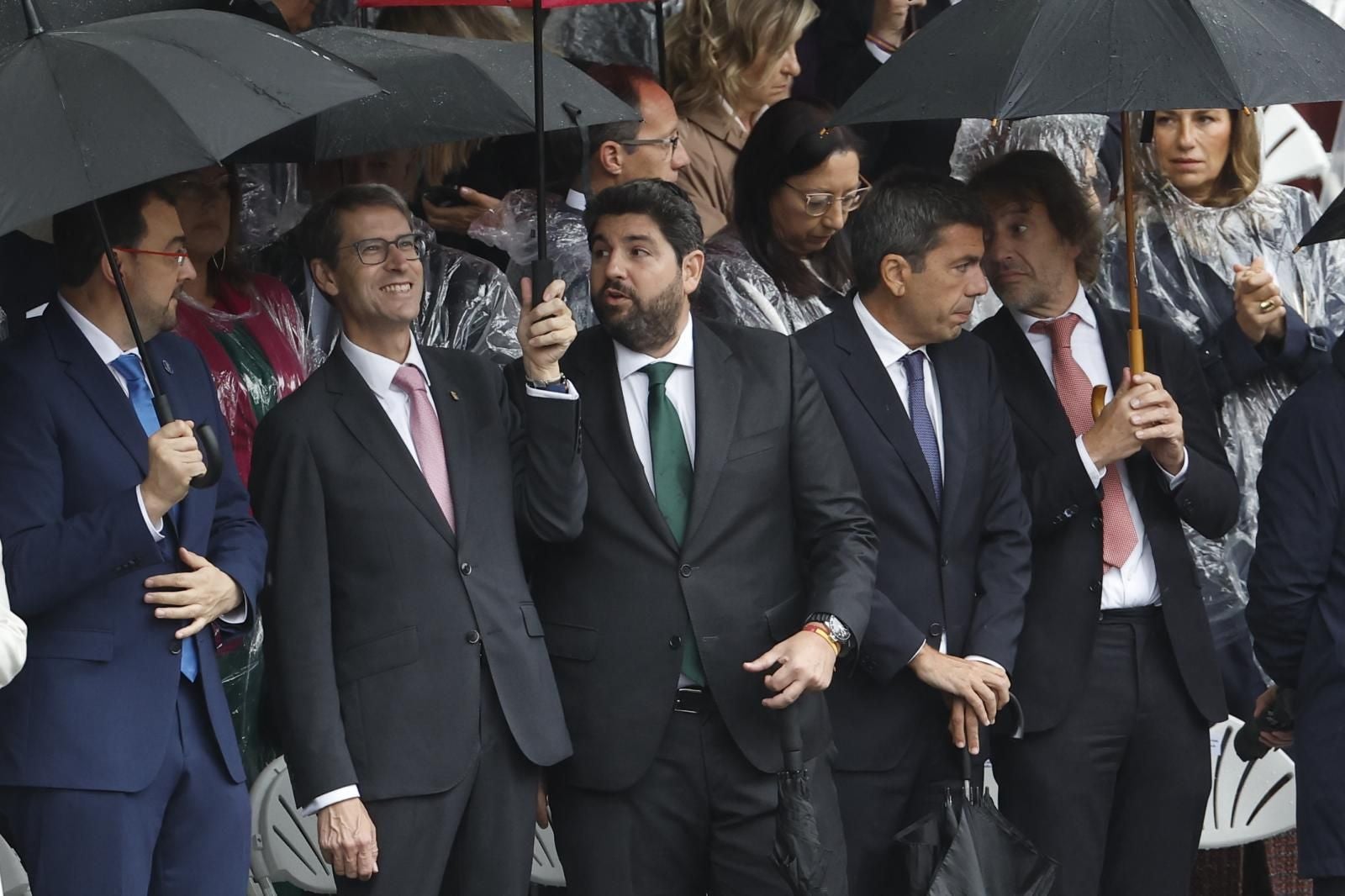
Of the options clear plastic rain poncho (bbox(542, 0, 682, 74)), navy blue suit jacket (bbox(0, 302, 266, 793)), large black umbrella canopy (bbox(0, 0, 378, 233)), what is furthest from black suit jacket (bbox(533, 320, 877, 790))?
clear plastic rain poncho (bbox(542, 0, 682, 74))

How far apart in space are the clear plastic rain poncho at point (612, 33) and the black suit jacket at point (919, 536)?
2.60 m

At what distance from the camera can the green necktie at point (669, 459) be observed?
4.97 metres

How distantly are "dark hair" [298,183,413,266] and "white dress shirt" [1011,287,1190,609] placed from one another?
67.3 inches

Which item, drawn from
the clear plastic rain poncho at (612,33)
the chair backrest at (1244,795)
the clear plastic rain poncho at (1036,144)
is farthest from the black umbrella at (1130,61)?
the clear plastic rain poncho at (612,33)

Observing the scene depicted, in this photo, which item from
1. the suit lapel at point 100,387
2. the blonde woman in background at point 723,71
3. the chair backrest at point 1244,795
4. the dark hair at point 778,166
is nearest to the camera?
the suit lapel at point 100,387

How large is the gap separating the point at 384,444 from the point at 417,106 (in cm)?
99

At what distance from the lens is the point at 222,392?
5.54m

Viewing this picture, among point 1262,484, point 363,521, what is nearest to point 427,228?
point 363,521

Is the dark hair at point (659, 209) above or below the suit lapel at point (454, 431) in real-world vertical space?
above

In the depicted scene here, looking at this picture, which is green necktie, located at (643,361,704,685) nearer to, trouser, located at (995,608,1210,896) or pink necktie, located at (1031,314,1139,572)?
trouser, located at (995,608,1210,896)

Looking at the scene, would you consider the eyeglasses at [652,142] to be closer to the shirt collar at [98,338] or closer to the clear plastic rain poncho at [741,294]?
the clear plastic rain poncho at [741,294]

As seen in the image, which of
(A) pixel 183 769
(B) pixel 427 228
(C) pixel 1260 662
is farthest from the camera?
(B) pixel 427 228

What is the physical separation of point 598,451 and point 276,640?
860 mm

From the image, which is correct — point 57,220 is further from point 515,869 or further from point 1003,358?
point 1003,358
